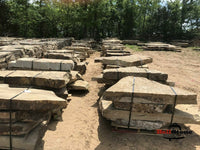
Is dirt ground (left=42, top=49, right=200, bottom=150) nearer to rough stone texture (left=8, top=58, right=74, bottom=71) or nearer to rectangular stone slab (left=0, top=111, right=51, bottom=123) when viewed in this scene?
rectangular stone slab (left=0, top=111, right=51, bottom=123)

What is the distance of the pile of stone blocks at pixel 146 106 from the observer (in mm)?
2863

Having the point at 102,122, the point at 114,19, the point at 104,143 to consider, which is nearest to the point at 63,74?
the point at 102,122

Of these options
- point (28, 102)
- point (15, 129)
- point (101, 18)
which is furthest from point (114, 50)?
point (101, 18)

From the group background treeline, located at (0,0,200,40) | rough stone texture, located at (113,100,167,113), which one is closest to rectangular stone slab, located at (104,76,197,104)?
rough stone texture, located at (113,100,167,113)

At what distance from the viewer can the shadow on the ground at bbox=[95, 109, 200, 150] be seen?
290 centimetres

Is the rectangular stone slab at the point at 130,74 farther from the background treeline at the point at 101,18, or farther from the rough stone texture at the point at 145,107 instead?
the background treeline at the point at 101,18

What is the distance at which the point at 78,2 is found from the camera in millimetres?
18375

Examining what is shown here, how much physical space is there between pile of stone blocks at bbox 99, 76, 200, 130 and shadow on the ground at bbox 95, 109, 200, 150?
220 millimetres

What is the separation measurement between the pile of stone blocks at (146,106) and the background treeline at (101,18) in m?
16.2

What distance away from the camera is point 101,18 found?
19562 millimetres

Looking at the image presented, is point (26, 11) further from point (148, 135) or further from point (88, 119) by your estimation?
point (148, 135)

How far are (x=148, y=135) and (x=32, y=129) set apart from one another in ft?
7.51

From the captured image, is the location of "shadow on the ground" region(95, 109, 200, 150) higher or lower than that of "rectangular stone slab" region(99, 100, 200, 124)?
lower

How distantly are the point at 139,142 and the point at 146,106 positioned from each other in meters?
0.72
